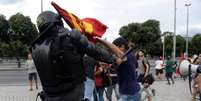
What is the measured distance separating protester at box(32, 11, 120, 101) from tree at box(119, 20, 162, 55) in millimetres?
74538

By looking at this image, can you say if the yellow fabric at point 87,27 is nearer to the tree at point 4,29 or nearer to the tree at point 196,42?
the tree at point 4,29

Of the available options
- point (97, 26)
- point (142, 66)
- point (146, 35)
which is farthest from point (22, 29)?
point (97, 26)

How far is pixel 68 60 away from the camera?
12.9ft

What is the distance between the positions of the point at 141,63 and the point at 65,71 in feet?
35.3

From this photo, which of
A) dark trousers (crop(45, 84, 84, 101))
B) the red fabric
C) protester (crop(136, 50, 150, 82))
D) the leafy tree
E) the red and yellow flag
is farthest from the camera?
the leafy tree

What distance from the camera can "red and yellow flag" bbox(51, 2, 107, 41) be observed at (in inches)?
A: 169

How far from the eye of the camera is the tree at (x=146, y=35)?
261 ft

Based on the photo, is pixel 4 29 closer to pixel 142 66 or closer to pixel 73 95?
pixel 142 66

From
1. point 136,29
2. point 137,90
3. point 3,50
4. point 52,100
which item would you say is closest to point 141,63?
point 137,90

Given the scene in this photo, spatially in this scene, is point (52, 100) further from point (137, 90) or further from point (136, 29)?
point (136, 29)

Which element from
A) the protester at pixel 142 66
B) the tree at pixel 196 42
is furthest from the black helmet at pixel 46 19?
the tree at pixel 196 42

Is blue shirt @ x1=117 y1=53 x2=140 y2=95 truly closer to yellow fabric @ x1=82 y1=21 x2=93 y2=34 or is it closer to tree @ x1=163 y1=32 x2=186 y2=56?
yellow fabric @ x1=82 y1=21 x2=93 y2=34

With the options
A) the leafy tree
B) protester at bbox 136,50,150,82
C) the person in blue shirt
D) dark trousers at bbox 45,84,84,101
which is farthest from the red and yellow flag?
the leafy tree

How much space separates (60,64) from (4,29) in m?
62.2
